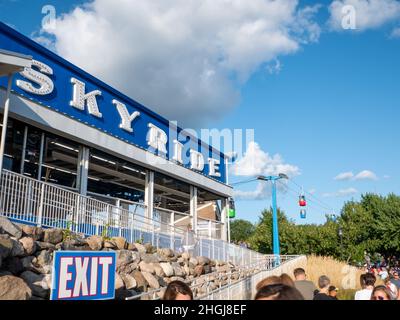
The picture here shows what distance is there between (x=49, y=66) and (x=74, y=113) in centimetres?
160

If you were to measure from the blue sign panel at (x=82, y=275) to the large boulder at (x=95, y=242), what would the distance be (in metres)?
3.36

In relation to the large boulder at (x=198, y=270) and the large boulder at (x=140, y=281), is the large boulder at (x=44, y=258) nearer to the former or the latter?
the large boulder at (x=140, y=281)

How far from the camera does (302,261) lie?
23.5 metres

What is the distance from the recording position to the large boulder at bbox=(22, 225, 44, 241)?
7840 mm

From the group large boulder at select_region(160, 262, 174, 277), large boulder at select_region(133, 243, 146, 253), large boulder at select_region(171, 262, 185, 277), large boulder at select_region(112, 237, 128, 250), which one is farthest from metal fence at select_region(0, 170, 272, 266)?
large boulder at select_region(160, 262, 174, 277)

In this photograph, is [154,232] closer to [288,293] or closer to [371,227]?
[288,293]

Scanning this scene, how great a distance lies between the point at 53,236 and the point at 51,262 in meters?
0.69

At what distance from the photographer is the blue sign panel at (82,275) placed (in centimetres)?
523

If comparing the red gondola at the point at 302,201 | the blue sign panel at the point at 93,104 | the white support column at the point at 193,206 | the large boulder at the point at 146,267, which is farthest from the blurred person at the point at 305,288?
the red gondola at the point at 302,201

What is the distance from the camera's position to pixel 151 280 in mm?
10148

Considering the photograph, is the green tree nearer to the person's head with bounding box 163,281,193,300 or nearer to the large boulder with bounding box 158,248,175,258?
the large boulder with bounding box 158,248,175,258

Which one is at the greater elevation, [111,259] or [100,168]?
[100,168]

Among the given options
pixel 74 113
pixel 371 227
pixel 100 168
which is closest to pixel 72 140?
pixel 74 113
